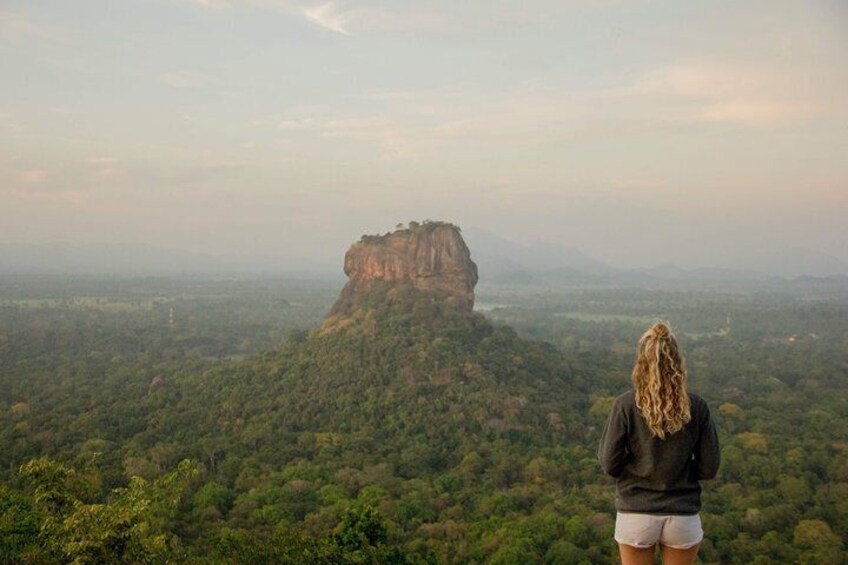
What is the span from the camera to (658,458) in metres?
3.51

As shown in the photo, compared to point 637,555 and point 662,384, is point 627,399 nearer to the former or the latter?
point 662,384

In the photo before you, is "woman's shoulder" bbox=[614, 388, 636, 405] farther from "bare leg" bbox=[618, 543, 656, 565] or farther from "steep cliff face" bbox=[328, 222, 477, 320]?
"steep cliff face" bbox=[328, 222, 477, 320]

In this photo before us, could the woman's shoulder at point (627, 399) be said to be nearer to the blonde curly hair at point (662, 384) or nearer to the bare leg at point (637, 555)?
the blonde curly hair at point (662, 384)

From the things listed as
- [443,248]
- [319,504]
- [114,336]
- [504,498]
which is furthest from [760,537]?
[114,336]

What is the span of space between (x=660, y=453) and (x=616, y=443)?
0.24 meters

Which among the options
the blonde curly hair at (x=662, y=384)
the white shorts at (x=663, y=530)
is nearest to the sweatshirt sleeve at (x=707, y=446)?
the blonde curly hair at (x=662, y=384)

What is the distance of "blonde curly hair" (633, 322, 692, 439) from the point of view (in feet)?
11.3

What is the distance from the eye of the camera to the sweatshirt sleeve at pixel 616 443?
3547 mm

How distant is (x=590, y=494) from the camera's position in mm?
20156

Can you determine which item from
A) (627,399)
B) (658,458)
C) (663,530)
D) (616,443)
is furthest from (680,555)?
(627,399)

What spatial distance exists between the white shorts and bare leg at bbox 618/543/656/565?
4 cm

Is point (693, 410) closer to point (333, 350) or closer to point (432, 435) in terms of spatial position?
point (432, 435)

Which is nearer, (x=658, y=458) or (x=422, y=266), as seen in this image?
(x=658, y=458)

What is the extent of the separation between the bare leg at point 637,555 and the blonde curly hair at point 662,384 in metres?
0.69
